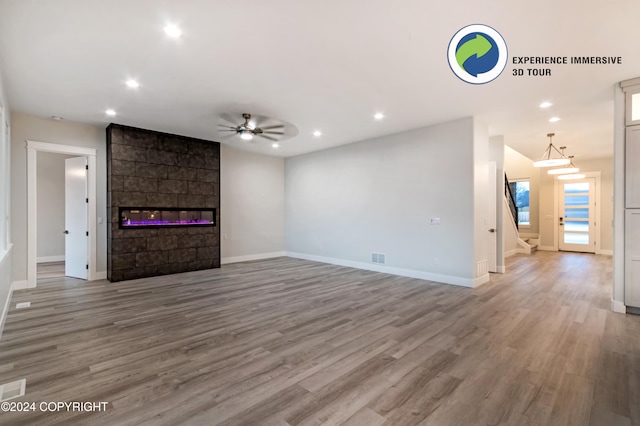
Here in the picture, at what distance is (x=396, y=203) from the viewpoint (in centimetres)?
641

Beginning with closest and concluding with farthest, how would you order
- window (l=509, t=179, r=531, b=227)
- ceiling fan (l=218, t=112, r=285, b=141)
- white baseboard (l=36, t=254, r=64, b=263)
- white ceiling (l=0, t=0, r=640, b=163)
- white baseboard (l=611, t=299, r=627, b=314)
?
white ceiling (l=0, t=0, r=640, b=163)
white baseboard (l=611, t=299, r=627, b=314)
ceiling fan (l=218, t=112, r=285, b=141)
white baseboard (l=36, t=254, r=64, b=263)
window (l=509, t=179, r=531, b=227)

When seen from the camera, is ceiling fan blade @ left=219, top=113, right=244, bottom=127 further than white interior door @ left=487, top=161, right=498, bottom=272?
No

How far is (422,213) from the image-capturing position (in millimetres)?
5969

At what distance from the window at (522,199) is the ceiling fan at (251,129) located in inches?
423

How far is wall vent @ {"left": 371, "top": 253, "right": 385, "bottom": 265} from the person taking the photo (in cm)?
668

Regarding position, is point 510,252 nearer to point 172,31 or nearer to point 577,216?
point 577,216

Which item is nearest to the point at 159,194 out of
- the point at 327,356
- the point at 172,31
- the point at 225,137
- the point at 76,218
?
the point at 76,218

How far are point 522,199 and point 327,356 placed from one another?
43.0 ft

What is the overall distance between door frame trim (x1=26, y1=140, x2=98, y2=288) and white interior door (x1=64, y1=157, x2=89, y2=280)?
128 millimetres

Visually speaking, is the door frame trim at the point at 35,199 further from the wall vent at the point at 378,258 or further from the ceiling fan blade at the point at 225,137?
the wall vent at the point at 378,258

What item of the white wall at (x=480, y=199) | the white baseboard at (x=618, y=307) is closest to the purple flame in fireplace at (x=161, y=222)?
the white wall at (x=480, y=199)

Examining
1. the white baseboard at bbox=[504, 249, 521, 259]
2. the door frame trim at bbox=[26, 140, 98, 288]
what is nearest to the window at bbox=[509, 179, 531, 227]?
the white baseboard at bbox=[504, 249, 521, 259]

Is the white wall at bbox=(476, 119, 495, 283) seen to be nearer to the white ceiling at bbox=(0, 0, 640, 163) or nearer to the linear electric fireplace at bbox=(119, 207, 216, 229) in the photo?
the white ceiling at bbox=(0, 0, 640, 163)

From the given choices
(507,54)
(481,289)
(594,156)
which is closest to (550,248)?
(594,156)
